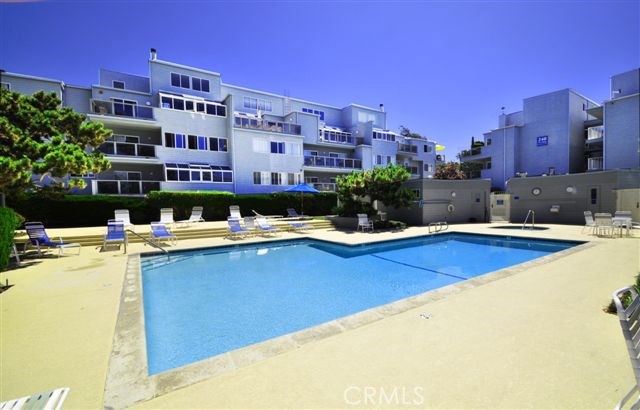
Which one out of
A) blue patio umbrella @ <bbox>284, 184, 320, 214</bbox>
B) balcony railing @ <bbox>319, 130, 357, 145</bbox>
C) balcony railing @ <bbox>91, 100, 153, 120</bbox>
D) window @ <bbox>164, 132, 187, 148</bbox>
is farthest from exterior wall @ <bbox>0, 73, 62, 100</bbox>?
balcony railing @ <bbox>319, 130, 357, 145</bbox>

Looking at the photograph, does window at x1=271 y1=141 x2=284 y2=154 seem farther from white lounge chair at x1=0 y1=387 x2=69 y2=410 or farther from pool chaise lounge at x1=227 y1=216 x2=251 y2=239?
white lounge chair at x1=0 y1=387 x2=69 y2=410

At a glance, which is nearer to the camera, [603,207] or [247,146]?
[603,207]

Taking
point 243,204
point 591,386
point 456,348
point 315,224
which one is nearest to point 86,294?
point 456,348

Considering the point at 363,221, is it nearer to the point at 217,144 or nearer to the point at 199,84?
the point at 217,144

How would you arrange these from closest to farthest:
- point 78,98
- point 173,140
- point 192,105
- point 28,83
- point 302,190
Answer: point 302,190
point 28,83
point 78,98
point 173,140
point 192,105

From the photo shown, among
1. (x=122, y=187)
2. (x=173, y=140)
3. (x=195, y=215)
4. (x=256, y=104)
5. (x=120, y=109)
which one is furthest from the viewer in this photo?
(x=256, y=104)

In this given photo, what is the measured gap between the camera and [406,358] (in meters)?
3.28

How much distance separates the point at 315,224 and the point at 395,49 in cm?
1122

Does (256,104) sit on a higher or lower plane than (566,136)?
Result: higher

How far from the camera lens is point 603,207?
56.7 ft

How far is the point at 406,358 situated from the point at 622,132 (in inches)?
1372

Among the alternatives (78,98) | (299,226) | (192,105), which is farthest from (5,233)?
(78,98)

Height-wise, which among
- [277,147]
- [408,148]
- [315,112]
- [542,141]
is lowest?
[277,147]

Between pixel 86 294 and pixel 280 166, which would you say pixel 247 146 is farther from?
pixel 86 294
